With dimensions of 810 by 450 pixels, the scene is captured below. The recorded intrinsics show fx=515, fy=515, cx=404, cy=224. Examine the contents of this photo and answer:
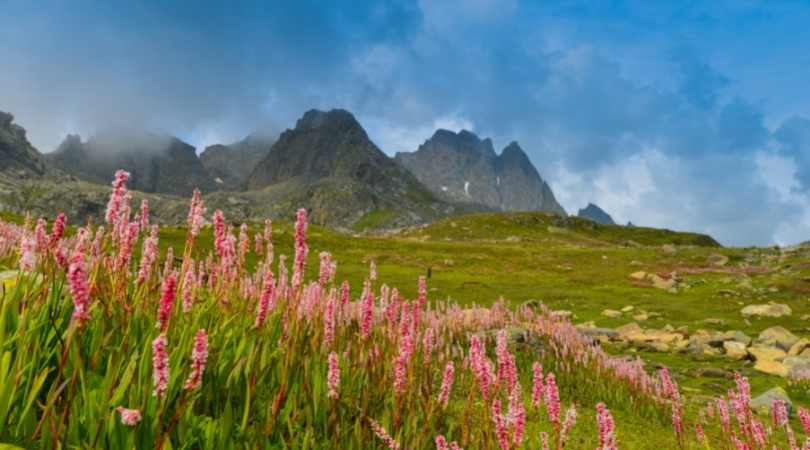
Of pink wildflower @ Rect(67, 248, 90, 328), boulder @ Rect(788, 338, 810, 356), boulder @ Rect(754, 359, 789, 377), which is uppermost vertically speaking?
pink wildflower @ Rect(67, 248, 90, 328)

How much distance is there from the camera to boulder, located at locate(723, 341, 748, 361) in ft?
76.0

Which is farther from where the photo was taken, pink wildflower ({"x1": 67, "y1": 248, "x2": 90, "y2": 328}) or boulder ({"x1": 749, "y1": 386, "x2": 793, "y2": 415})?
boulder ({"x1": 749, "y1": 386, "x2": 793, "y2": 415})

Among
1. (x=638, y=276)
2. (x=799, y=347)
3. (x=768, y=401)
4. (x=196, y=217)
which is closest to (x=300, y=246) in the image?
(x=196, y=217)

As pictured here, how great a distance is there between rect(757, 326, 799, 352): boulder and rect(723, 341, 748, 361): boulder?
105 inches

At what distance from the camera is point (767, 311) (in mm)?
34750

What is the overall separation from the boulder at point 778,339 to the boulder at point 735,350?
2662mm

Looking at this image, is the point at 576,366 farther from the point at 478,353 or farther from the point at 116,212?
the point at 116,212

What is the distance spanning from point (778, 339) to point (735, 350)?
4352mm

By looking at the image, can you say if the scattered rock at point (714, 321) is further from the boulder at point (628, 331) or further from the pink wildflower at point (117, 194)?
the pink wildflower at point (117, 194)

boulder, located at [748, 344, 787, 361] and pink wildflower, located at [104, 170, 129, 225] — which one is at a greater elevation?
pink wildflower, located at [104, 170, 129, 225]

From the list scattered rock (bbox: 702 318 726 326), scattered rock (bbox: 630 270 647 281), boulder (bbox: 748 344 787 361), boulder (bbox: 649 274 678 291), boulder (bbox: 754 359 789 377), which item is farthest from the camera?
scattered rock (bbox: 630 270 647 281)

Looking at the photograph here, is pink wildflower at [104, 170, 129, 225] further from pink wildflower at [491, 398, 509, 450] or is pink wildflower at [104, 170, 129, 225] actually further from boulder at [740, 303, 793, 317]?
boulder at [740, 303, 793, 317]

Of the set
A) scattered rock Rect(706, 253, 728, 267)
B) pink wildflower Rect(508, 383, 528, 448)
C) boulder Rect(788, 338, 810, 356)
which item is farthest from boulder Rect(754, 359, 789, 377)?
scattered rock Rect(706, 253, 728, 267)

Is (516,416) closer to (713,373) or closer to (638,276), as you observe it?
(713,373)
